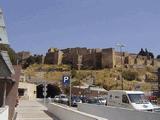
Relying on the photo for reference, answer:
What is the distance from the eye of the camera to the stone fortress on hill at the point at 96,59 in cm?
17380

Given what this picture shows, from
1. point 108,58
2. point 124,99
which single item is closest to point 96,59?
point 108,58

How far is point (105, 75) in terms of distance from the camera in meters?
162

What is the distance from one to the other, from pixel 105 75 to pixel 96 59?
1759cm

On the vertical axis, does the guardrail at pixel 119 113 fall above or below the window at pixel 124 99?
below

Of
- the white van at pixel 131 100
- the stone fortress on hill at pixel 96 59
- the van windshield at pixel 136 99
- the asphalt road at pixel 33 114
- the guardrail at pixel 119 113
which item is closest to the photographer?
the guardrail at pixel 119 113

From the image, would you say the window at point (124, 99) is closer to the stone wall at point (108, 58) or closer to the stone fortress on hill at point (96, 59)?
the stone fortress on hill at point (96, 59)

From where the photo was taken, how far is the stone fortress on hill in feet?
570

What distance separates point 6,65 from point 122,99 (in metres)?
19.4

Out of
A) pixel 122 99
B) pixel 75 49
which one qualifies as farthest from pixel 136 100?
pixel 75 49

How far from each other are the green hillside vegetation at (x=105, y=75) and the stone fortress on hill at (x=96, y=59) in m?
4.01

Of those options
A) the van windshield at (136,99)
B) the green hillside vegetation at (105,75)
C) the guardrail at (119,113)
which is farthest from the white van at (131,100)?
the green hillside vegetation at (105,75)

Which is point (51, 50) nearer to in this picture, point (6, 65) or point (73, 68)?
point (73, 68)

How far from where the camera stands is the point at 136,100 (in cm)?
3547

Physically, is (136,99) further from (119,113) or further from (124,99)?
(119,113)
